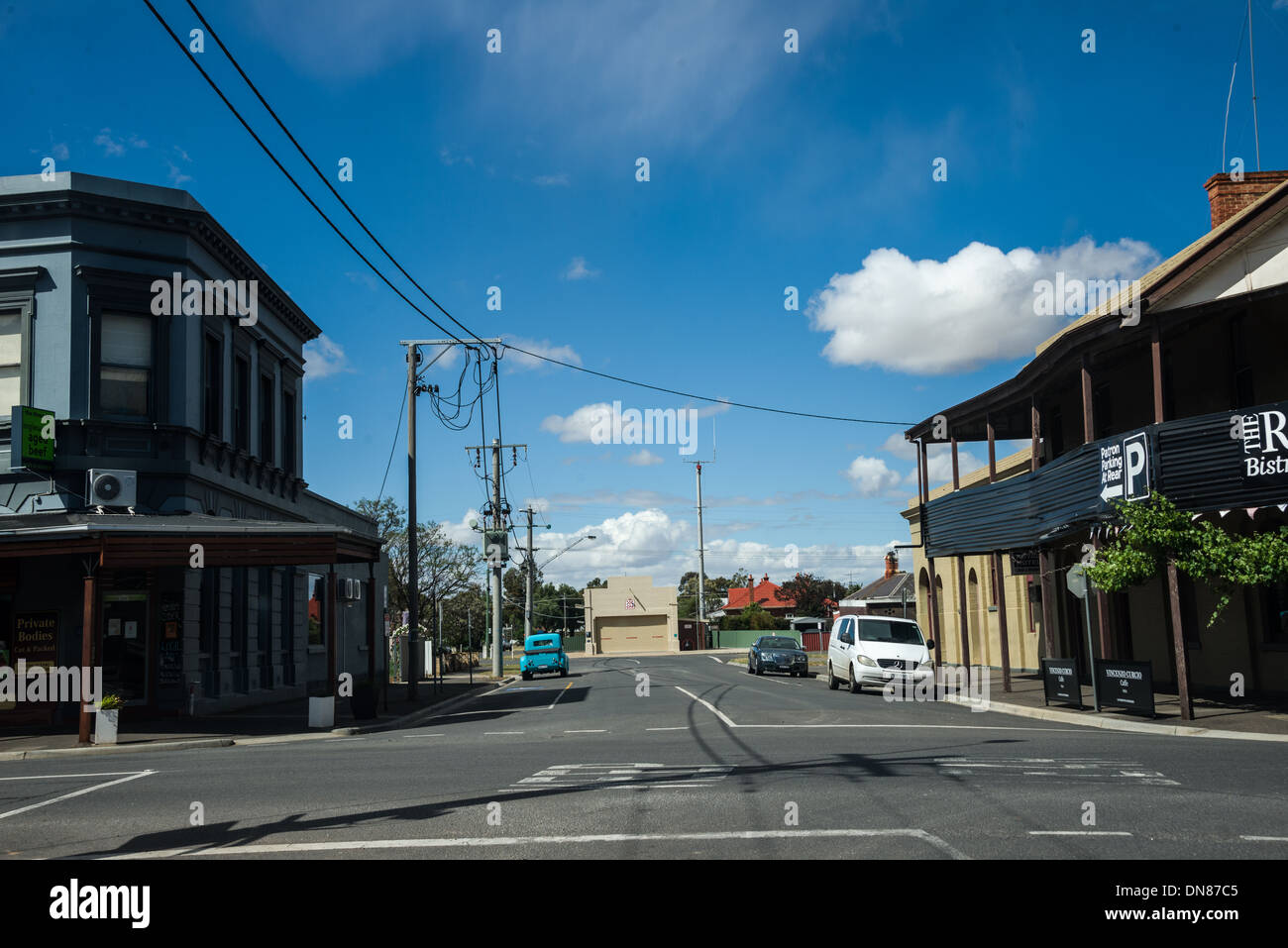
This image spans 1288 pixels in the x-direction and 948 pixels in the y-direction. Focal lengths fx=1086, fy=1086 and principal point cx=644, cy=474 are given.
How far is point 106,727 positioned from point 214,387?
938 centimetres

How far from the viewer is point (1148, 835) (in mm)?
8000

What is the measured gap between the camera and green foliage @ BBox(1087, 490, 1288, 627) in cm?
1633

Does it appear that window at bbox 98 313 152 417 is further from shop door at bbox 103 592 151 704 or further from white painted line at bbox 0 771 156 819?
white painted line at bbox 0 771 156 819

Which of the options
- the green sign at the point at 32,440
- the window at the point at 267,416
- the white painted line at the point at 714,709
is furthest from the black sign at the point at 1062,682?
the window at the point at 267,416

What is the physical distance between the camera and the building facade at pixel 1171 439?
698 inches

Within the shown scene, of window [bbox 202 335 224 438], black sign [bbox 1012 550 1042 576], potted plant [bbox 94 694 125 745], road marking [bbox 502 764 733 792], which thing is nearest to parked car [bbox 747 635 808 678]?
black sign [bbox 1012 550 1042 576]

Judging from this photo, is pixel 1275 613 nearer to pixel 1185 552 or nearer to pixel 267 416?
pixel 1185 552

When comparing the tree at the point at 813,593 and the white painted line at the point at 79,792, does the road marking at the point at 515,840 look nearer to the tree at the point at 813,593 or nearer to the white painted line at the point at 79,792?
the white painted line at the point at 79,792

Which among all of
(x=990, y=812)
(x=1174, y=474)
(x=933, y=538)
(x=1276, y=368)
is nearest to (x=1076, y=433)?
(x=933, y=538)

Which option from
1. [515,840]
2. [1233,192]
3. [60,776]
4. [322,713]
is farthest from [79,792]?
[1233,192]

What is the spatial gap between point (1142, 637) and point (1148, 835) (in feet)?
61.9

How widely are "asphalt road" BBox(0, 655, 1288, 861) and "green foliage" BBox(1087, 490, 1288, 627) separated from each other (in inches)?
106

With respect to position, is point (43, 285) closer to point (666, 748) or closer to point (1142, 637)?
point (666, 748)
